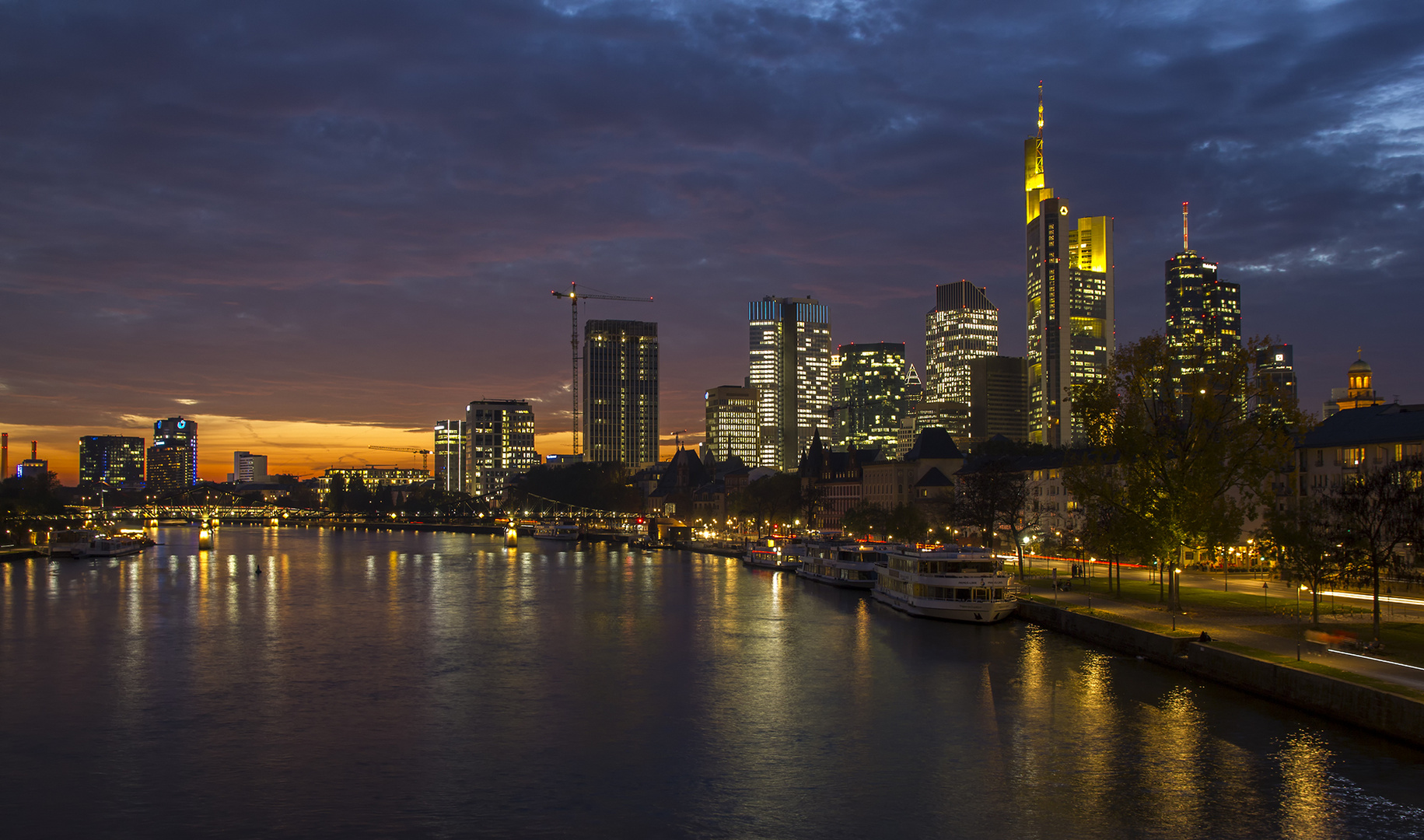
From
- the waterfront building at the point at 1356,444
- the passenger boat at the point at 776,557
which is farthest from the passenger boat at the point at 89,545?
the waterfront building at the point at 1356,444

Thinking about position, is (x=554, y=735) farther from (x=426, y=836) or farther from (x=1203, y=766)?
(x=1203, y=766)

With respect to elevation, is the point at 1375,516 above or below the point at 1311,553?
above

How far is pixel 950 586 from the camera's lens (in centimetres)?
7331

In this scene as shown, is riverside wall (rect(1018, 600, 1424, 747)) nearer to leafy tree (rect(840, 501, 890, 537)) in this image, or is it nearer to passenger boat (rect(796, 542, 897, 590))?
passenger boat (rect(796, 542, 897, 590))

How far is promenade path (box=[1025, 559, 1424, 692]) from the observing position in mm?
39688

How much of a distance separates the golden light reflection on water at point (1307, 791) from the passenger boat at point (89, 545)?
16948cm

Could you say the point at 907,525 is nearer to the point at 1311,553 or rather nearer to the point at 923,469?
the point at 923,469

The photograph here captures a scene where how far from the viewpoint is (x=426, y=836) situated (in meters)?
29.1

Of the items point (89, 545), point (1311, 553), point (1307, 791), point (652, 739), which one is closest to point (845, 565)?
point (1311, 553)

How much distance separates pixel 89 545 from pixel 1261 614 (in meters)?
163

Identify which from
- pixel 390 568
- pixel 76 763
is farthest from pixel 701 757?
pixel 390 568

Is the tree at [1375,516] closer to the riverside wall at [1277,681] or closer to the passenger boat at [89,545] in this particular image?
the riverside wall at [1277,681]

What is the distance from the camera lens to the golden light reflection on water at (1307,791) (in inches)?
1137

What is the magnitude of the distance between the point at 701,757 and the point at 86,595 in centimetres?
7866
